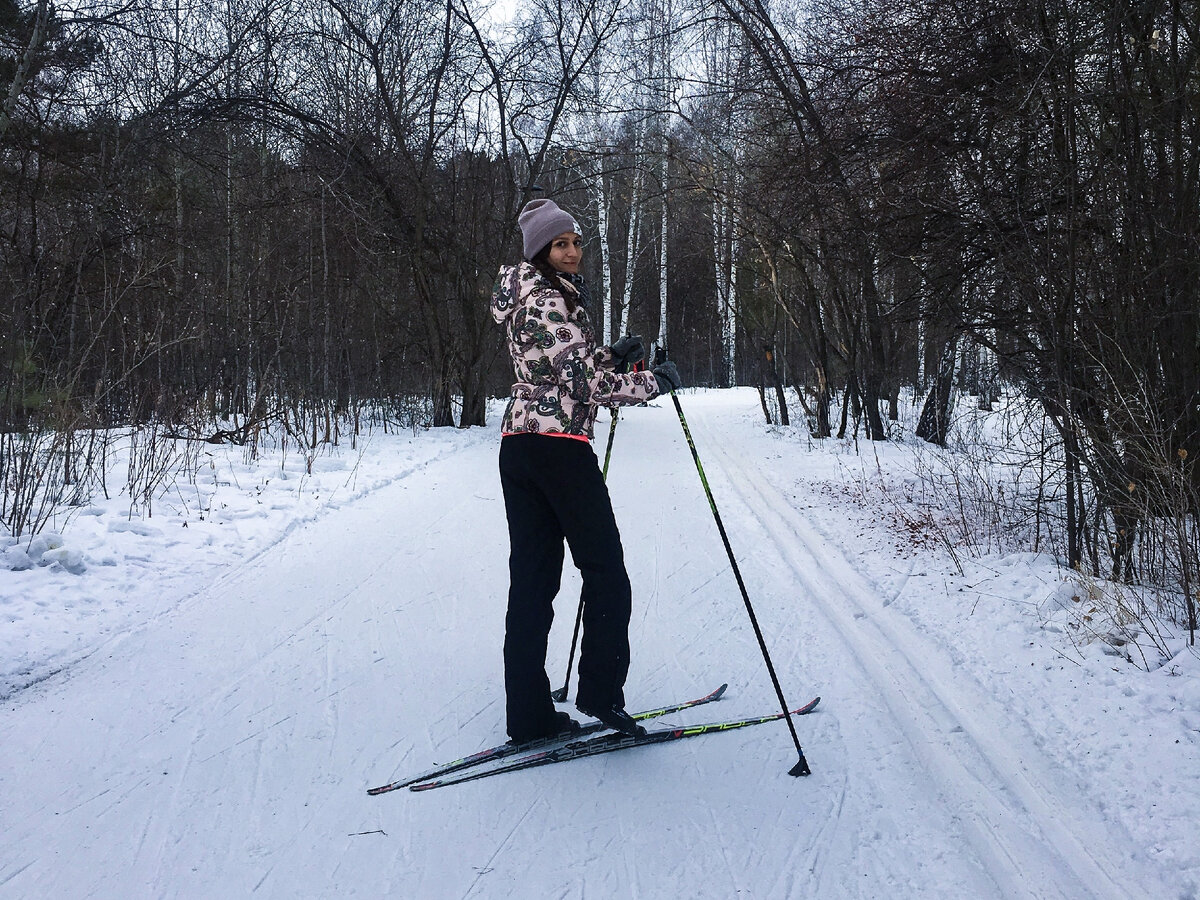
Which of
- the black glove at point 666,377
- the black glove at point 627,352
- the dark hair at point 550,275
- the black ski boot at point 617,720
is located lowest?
the black ski boot at point 617,720

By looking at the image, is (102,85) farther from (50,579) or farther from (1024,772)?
(1024,772)

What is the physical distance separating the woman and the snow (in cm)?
31

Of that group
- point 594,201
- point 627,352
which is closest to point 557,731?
point 627,352

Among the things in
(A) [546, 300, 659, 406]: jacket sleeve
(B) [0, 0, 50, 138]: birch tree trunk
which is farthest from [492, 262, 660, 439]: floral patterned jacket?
(B) [0, 0, 50, 138]: birch tree trunk

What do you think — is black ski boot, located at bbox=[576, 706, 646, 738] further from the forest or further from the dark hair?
the forest

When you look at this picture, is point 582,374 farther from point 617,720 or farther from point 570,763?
point 570,763

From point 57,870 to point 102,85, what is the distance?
979 centimetres

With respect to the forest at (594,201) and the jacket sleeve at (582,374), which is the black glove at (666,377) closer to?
the jacket sleeve at (582,374)

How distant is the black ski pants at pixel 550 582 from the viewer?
2.96 meters

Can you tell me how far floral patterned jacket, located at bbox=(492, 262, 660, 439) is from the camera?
9.57ft

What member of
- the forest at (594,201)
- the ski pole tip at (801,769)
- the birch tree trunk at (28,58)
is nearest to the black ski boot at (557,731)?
the ski pole tip at (801,769)

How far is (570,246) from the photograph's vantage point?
9.87ft

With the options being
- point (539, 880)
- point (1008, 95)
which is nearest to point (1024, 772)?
point (539, 880)

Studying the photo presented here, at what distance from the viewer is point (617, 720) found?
3.02 metres
